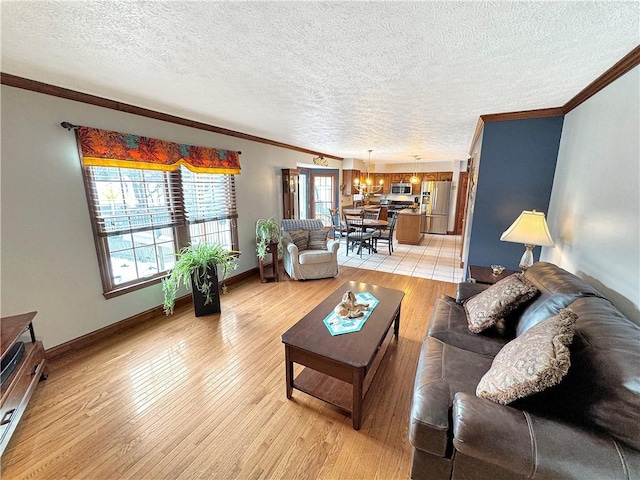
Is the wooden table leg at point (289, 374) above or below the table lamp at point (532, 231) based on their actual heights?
below

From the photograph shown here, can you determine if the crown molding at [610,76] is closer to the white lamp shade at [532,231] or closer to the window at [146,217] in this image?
the white lamp shade at [532,231]

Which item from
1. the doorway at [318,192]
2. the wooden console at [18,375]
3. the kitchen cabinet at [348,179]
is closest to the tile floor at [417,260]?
the doorway at [318,192]

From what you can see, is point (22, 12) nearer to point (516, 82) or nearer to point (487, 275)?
point (516, 82)

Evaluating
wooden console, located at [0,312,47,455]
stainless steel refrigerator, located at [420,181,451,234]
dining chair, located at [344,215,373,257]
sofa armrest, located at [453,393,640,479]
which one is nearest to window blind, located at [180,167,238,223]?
wooden console, located at [0,312,47,455]

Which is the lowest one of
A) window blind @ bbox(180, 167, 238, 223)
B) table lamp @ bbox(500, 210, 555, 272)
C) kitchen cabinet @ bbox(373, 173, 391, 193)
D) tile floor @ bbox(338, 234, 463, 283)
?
tile floor @ bbox(338, 234, 463, 283)

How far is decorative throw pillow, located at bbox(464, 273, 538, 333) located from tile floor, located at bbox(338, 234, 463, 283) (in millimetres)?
2517

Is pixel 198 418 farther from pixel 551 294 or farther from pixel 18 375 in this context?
pixel 551 294

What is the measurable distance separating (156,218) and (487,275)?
3.80m

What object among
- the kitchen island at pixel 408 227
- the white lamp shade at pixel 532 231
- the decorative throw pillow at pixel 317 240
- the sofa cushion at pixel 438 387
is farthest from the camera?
the kitchen island at pixel 408 227

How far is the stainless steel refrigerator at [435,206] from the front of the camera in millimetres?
8234

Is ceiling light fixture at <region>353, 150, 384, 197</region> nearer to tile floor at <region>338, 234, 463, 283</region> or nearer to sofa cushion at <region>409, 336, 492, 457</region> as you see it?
tile floor at <region>338, 234, 463, 283</region>

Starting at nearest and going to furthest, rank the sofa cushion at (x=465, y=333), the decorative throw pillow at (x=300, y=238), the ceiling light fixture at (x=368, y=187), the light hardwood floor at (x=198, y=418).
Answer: the light hardwood floor at (x=198, y=418) → the sofa cushion at (x=465, y=333) → the decorative throw pillow at (x=300, y=238) → the ceiling light fixture at (x=368, y=187)

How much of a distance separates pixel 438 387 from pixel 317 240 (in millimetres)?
3461

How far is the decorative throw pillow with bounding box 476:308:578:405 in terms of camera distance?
1052 millimetres
